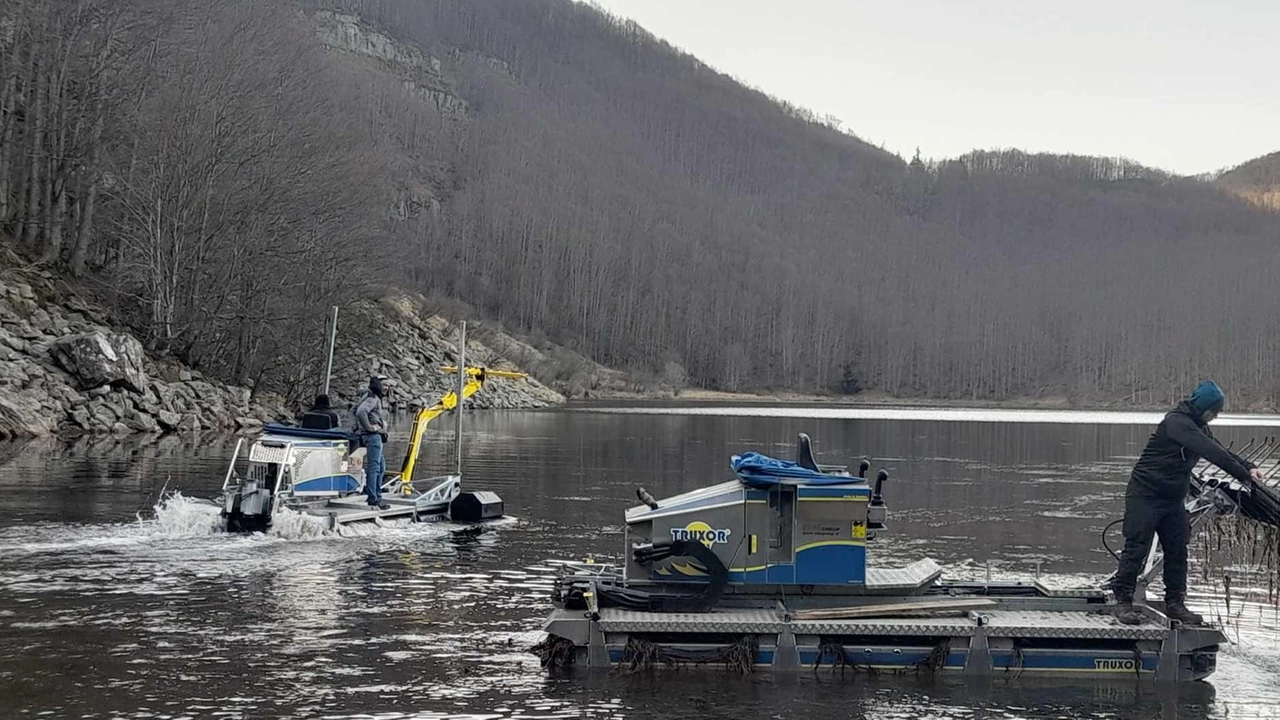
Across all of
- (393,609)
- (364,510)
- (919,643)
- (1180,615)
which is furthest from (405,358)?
(1180,615)

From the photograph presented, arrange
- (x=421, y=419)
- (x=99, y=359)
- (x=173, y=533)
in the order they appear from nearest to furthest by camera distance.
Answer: (x=173, y=533)
(x=421, y=419)
(x=99, y=359)

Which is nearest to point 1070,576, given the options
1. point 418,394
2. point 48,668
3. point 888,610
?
point 888,610

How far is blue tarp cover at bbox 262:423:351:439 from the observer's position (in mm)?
22703

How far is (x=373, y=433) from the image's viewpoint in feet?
78.8

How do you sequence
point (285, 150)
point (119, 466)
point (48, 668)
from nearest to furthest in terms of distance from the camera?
point (48, 668), point (119, 466), point (285, 150)

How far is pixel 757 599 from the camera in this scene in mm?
13773

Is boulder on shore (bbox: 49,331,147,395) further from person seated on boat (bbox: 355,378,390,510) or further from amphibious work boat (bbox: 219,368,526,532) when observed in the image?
person seated on boat (bbox: 355,378,390,510)

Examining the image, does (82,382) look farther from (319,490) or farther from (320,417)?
(320,417)

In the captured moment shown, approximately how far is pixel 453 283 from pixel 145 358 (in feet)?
381

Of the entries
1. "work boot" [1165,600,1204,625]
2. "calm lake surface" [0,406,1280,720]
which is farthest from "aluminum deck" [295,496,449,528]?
"work boot" [1165,600,1204,625]

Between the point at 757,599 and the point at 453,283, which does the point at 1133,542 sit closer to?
the point at 757,599

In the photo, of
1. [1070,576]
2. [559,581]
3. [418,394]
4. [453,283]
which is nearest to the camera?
[559,581]

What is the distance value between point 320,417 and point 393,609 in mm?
8517

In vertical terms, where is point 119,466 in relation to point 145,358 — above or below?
below
